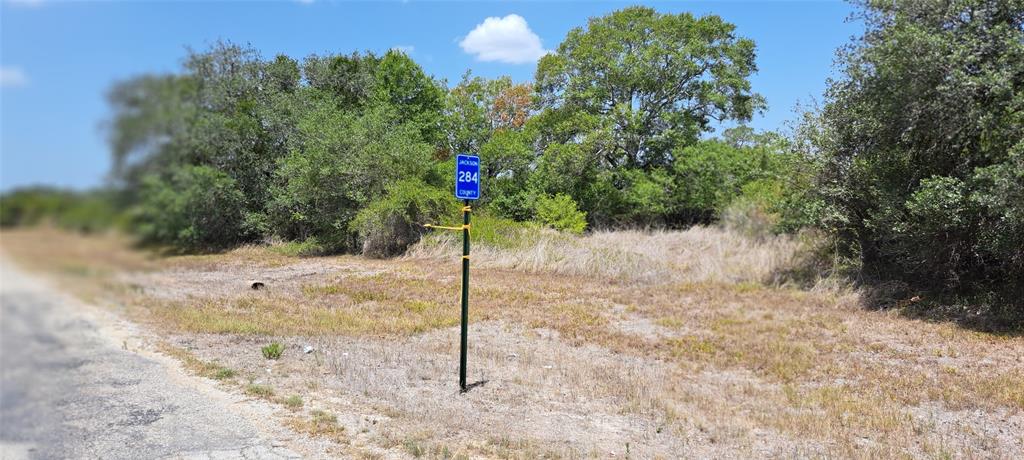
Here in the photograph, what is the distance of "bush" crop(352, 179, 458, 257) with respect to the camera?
932 inches

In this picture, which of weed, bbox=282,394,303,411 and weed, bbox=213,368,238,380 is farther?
weed, bbox=213,368,238,380

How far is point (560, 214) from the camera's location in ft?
99.2

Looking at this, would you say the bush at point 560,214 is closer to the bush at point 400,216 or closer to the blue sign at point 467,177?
the bush at point 400,216

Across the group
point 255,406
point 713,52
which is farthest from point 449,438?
point 713,52

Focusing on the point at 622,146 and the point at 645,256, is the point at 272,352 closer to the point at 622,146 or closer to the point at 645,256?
the point at 645,256

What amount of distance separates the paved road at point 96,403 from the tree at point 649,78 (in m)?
27.8

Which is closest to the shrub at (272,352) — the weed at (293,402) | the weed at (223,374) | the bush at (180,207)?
the weed at (223,374)

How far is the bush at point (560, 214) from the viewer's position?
29.8m

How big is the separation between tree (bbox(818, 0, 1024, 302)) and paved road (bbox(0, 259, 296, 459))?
12042mm

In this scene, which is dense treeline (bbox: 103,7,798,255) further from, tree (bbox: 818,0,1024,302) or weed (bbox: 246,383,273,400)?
weed (bbox: 246,383,273,400)

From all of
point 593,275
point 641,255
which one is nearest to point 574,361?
point 593,275

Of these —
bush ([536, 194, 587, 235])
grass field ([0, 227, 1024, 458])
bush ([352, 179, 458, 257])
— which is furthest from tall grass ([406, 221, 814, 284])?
bush ([536, 194, 587, 235])

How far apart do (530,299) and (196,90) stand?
13523 mm

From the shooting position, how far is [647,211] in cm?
3306
